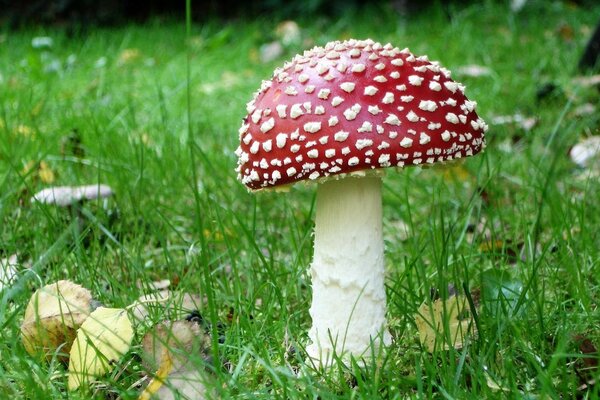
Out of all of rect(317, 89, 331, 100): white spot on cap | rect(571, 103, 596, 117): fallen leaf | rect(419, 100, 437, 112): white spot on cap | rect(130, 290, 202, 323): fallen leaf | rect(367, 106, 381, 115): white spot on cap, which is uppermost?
rect(571, 103, 596, 117): fallen leaf

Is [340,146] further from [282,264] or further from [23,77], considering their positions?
[23,77]

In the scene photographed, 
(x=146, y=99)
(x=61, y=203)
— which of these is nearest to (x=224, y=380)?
(x=61, y=203)

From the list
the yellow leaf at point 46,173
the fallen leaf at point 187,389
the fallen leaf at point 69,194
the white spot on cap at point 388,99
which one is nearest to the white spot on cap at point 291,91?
the white spot on cap at point 388,99

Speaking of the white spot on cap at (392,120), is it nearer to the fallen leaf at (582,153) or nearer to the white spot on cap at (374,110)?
the white spot on cap at (374,110)

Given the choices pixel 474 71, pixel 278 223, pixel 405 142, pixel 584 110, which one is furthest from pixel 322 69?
pixel 474 71

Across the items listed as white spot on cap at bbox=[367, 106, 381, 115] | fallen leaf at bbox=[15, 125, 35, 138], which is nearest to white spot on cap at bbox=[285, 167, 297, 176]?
white spot on cap at bbox=[367, 106, 381, 115]

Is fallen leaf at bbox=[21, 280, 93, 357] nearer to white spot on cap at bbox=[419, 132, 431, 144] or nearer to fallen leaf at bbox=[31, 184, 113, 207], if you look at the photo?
fallen leaf at bbox=[31, 184, 113, 207]
